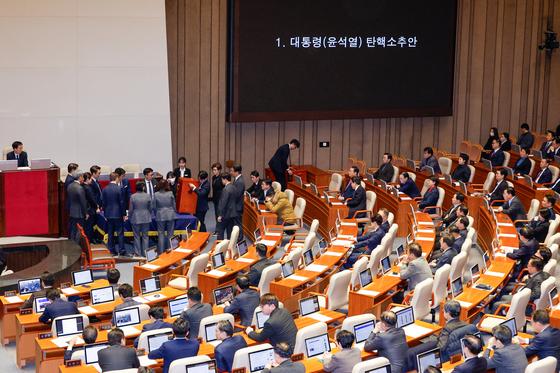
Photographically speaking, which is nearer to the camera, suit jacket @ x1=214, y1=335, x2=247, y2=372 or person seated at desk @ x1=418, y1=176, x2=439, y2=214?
suit jacket @ x1=214, y1=335, x2=247, y2=372

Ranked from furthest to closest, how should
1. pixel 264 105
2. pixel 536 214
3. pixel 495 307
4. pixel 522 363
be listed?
pixel 264 105
pixel 536 214
pixel 495 307
pixel 522 363

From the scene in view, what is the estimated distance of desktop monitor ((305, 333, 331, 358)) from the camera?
10148 mm

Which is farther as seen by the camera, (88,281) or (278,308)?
(88,281)

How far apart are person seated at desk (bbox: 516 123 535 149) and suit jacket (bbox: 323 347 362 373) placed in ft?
48.6

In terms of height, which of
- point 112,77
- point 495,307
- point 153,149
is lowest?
point 495,307

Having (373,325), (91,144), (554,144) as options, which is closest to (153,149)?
(91,144)

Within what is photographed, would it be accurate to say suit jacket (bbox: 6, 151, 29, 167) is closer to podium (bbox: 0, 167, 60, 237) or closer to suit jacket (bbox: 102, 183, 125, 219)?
podium (bbox: 0, 167, 60, 237)

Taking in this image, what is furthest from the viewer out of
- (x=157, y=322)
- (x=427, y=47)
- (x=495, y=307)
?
(x=427, y=47)

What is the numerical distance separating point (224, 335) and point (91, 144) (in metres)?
10.5

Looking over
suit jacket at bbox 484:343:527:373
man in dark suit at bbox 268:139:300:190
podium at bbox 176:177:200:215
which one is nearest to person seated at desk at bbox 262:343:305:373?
suit jacket at bbox 484:343:527:373

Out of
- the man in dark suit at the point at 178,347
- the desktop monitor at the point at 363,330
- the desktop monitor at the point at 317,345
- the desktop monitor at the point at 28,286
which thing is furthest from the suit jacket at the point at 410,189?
the man in dark suit at the point at 178,347

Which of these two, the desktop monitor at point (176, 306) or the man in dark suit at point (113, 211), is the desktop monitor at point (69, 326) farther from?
the man in dark suit at point (113, 211)

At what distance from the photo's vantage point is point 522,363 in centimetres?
966

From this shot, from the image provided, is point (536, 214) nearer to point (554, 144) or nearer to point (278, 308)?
point (554, 144)
